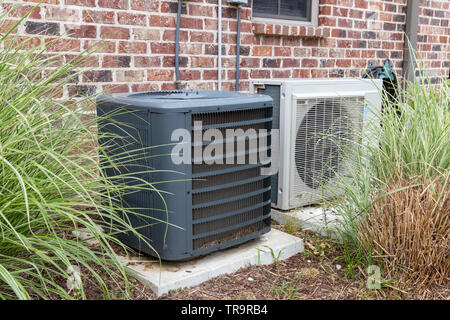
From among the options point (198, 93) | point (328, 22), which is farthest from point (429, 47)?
point (198, 93)

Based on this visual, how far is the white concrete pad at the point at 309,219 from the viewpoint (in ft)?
8.48

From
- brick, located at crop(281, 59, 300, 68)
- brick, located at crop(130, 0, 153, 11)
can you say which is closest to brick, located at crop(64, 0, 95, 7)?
brick, located at crop(130, 0, 153, 11)

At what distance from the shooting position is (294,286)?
208 cm

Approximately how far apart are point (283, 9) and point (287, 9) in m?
0.05

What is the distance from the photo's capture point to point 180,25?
3180 millimetres

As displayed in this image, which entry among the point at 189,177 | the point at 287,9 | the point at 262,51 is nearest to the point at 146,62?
the point at 262,51

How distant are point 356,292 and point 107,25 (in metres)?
2.06

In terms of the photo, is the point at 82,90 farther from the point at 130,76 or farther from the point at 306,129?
the point at 306,129

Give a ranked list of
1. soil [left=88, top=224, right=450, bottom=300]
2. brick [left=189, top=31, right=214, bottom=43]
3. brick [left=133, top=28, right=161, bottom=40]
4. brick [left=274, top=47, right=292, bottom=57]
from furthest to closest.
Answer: brick [left=274, top=47, right=292, bottom=57] < brick [left=189, top=31, right=214, bottom=43] < brick [left=133, top=28, right=161, bottom=40] < soil [left=88, top=224, right=450, bottom=300]

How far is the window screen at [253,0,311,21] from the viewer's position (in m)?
3.80

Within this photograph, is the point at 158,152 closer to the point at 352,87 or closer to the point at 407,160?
the point at 407,160

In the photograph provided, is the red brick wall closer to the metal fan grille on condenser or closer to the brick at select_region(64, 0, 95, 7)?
the brick at select_region(64, 0, 95, 7)

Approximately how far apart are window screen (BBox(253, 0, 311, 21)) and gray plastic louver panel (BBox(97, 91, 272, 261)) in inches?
67.7

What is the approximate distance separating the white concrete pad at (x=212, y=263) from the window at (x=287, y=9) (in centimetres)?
204
